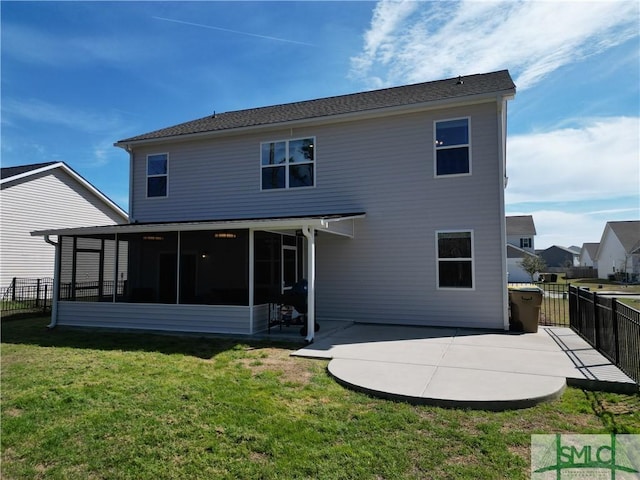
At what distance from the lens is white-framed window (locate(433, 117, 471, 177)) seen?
10125mm

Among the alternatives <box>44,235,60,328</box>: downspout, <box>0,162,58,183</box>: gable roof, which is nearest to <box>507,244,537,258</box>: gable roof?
<box>0,162,58,183</box>: gable roof

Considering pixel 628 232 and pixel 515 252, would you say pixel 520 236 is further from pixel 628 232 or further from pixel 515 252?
pixel 628 232

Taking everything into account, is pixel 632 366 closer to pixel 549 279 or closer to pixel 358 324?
pixel 358 324

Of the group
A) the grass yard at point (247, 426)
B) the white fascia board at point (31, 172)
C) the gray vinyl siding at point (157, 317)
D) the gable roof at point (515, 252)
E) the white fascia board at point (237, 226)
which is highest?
the white fascia board at point (31, 172)

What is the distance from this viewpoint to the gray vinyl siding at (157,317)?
9.24m

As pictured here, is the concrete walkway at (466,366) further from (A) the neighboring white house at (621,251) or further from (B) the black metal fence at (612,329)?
(A) the neighboring white house at (621,251)

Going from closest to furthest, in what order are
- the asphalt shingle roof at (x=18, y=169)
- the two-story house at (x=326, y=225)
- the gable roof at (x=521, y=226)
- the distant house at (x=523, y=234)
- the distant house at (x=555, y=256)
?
1. the two-story house at (x=326, y=225)
2. the asphalt shingle roof at (x=18, y=169)
3. the distant house at (x=523, y=234)
4. the gable roof at (x=521, y=226)
5. the distant house at (x=555, y=256)

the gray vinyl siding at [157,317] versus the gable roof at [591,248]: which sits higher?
the gable roof at [591,248]

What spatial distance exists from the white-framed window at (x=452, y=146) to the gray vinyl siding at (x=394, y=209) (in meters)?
0.15

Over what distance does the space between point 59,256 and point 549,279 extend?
37057 mm

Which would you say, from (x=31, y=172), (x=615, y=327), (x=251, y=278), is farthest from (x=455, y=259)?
(x=31, y=172)

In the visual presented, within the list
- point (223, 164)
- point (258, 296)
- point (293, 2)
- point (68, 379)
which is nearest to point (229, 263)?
point (258, 296)

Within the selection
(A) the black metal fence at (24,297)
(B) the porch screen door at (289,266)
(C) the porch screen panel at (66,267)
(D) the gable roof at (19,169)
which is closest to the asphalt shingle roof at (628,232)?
(B) the porch screen door at (289,266)

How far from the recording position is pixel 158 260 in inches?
505
